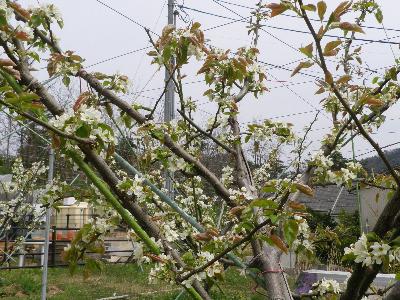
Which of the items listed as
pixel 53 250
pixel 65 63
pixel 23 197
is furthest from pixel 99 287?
A: pixel 65 63

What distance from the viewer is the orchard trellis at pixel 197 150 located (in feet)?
2.96

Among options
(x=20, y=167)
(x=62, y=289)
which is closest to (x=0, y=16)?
(x=20, y=167)

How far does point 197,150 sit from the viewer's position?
1998 millimetres

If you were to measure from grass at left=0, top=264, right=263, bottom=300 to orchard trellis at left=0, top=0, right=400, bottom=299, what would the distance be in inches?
159

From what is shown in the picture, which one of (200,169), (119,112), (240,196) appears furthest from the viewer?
(119,112)

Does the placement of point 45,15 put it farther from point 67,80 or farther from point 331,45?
point 331,45

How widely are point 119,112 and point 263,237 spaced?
0.85 meters

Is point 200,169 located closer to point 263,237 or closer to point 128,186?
point 128,186

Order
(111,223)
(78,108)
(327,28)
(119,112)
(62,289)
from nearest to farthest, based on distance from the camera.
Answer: (327,28)
(78,108)
(111,223)
(119,112)
(62,289)

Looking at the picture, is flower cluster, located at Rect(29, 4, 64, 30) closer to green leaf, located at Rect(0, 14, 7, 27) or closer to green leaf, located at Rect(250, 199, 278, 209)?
green leaf, located at Rect(0, 14, 7, 27)

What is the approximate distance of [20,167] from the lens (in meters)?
5.37

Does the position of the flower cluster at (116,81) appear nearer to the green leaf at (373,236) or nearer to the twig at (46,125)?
the twig at (46,125)

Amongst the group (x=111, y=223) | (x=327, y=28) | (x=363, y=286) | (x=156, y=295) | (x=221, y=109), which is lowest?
(x=156, y=295)

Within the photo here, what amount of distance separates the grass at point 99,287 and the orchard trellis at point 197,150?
4.04 meters
